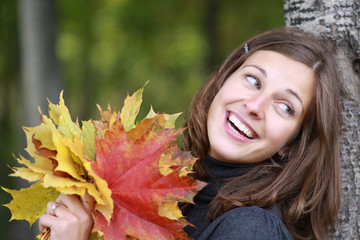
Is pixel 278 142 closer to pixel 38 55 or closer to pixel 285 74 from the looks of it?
pixel 285 74

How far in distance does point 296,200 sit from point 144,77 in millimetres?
8878

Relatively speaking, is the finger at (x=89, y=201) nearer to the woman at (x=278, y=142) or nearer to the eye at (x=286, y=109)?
the woman at (x=278, y=142)

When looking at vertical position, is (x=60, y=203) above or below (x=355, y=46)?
below

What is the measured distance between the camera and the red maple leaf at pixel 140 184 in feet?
5.23

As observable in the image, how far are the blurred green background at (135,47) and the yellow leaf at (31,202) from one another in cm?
581

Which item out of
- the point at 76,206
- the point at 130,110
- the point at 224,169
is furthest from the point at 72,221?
the point at 224,169

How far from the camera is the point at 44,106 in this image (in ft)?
17.0

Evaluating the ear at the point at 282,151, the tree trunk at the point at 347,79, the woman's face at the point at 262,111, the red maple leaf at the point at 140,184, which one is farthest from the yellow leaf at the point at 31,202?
the tree trunk at the point at 347,79

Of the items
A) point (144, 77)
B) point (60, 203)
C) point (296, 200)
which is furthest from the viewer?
point (144, 77)

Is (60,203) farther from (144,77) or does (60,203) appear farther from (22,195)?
(144,77)

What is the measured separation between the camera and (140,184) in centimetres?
162

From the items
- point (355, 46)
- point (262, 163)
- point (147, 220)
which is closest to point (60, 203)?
point (147, 220)

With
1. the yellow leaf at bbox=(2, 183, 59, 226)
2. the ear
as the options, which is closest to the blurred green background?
the yellow leaf at bbox=(2, 183, 59, 226)

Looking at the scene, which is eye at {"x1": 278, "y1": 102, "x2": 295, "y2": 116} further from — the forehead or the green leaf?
the green leaf
